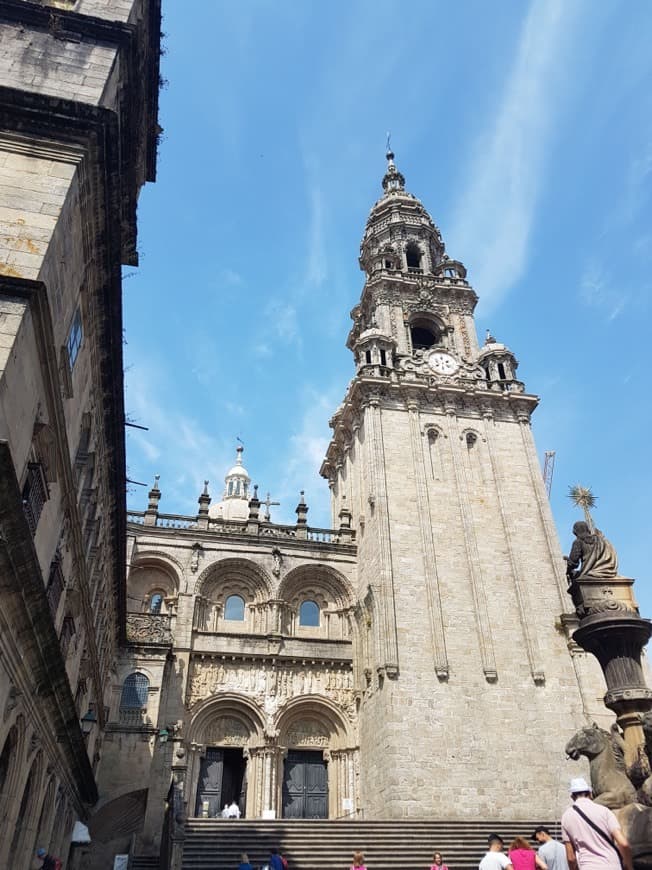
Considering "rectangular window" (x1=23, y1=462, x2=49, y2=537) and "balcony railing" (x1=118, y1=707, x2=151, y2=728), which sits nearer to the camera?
"rectangular window" (x1=23, y1=462, x2=49, y2=537)

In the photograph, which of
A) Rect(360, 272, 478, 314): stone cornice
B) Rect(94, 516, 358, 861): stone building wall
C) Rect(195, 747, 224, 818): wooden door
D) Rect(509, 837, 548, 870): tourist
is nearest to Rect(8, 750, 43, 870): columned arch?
Rect(509, 837, 548, 870): tourist

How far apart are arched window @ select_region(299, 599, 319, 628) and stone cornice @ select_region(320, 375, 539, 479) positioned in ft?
32.7

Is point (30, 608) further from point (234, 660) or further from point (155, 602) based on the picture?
point (155, 602)

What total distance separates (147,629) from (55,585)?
54.9 feet

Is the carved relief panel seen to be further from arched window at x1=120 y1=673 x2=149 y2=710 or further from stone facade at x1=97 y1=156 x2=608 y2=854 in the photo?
arched window at x1=120 y1=673 x2=149 y2=710

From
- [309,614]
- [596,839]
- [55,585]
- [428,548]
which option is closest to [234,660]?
[309,614]

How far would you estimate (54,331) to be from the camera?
1021cm

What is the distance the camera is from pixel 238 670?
29.9 meters

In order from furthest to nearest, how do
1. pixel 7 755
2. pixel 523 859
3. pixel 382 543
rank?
pixel 382 543 → pixel 7 755 → pixel 523 859

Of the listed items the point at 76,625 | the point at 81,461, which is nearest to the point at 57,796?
the point at 76,625

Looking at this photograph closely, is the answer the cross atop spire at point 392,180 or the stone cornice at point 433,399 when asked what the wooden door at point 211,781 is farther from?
the cross atop spire at point 392,180

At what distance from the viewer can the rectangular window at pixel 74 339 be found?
1173 cm

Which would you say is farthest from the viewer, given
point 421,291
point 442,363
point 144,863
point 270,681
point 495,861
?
point 421,291

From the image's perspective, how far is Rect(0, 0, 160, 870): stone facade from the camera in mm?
9203
